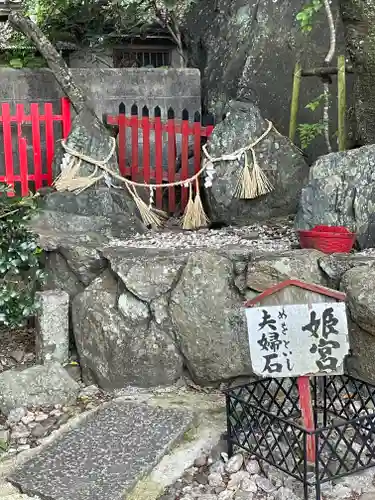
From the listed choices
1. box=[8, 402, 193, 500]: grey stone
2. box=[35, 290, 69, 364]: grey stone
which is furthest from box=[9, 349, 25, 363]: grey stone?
box=[8, 402, 193, 500]: grey stone

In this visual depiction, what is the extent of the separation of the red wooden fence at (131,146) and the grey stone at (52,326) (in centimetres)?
194

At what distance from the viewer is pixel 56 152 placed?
20.8 feet

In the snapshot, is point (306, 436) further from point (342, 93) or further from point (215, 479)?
point (342, 93)

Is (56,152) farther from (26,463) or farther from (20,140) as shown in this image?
(26,463)

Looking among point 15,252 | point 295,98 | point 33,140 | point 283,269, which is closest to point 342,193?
point 283,269

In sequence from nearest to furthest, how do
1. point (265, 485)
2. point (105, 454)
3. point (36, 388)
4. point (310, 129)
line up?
point (265, 485) < point (105, 454) < point (36, 388) < point (310, 129)

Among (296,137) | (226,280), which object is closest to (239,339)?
(226,280)

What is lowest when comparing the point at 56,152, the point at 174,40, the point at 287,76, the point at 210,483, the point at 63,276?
the point at 210,483

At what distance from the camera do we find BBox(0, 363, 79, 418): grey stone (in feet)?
14.6

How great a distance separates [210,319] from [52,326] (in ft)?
4.09

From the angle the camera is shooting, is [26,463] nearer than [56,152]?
Yes

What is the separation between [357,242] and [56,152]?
309 centimetres

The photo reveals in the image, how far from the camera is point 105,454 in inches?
147

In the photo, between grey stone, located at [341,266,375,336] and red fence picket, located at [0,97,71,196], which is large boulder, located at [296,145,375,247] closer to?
grey stone, located at [341,266,375,336]
